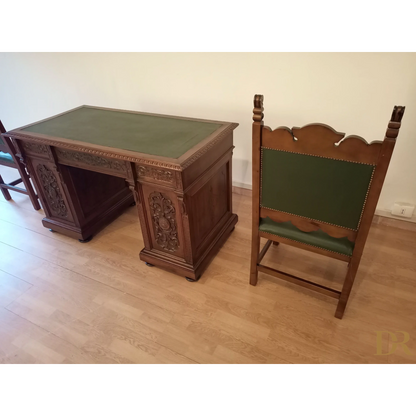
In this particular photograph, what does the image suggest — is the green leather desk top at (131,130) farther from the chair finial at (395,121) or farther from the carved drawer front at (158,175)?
the chair finial at (395,121)

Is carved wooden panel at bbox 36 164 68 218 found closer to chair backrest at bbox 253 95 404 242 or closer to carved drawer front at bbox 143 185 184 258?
carved drawer front at bbox 143 185 184 258

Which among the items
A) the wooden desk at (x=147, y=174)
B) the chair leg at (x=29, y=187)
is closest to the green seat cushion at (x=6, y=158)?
the chair leg at (x=29, y=187)

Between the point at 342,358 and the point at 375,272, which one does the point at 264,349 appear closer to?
the point at 342,358

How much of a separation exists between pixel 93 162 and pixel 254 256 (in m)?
1.11

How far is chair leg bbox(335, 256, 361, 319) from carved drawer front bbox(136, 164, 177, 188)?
93 centimetres

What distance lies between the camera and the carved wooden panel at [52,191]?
2.08 m

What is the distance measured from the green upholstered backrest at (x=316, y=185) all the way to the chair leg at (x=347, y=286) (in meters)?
0.20

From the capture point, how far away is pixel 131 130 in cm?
190

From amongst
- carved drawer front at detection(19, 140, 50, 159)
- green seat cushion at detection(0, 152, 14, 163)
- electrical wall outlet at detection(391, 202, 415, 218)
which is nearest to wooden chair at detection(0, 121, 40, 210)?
green seat cushion at detection(0, 152, 14, 163)

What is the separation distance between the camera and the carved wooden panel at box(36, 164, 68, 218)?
6.82ft

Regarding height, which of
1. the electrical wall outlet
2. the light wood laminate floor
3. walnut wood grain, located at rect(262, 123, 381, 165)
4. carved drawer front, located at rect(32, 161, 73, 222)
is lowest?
the light wood laminate floor

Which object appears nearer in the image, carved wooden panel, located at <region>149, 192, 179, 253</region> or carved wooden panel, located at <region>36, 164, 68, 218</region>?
carved wooden panel, located at <region>149, 192, 179, 253</region>

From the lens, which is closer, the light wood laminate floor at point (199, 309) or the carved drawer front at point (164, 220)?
the light wood laminate floor at point (199, 309)
